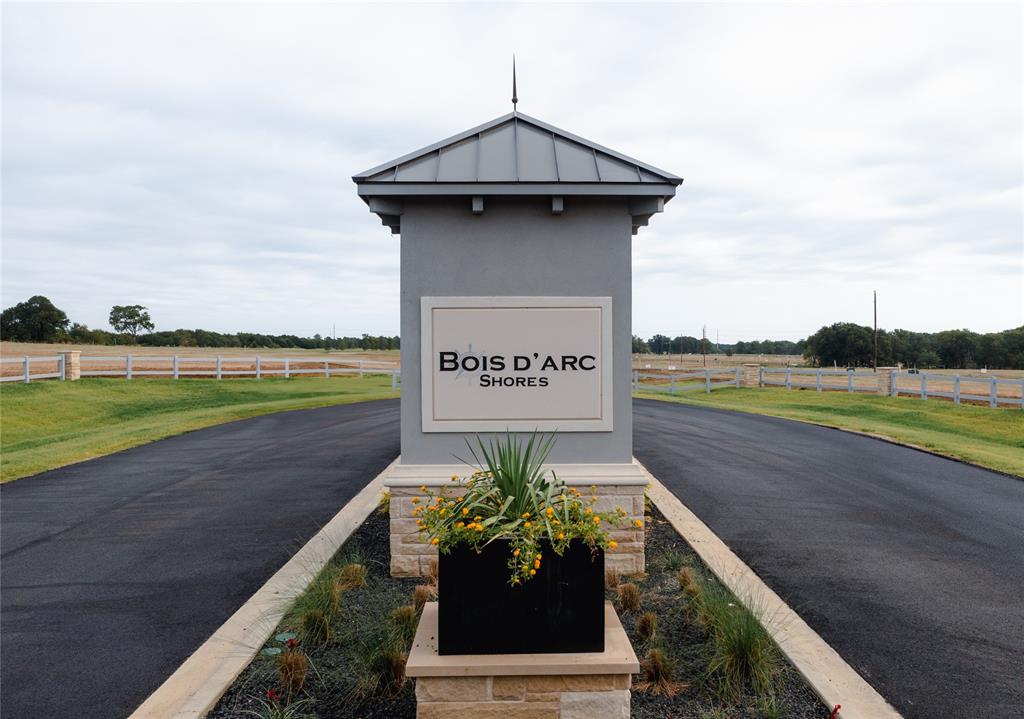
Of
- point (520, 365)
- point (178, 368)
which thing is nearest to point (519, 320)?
point (520, 365)

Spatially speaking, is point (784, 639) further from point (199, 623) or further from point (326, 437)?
point (326, 437)

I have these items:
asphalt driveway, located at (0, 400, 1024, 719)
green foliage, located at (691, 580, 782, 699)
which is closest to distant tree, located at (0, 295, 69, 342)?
asphalt driveway, located at (0, 400, 1024, 719)

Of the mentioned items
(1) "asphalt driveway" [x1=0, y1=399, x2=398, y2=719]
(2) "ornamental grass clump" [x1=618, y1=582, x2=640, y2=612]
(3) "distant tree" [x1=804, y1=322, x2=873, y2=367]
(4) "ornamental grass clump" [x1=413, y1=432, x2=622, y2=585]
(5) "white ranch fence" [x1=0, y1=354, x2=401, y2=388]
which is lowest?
(1) "asphalt driveway" [x1=0, y1=399, x2=398, y2=719]

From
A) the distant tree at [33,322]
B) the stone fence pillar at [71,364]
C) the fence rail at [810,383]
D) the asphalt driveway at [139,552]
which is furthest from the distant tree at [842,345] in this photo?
the distant tree at [33,322]

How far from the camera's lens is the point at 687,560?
602 centimetres

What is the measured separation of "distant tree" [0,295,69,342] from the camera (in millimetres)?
70625

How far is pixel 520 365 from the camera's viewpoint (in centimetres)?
584

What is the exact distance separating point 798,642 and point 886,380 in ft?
89.8

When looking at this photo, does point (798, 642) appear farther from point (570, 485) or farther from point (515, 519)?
point (515, 519)

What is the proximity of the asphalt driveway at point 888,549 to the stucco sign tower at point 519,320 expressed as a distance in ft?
6.54

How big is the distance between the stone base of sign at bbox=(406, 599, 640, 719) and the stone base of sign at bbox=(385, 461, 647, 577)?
2366 millimetres

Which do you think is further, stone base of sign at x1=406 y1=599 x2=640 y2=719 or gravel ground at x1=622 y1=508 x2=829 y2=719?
gravel ground at x1=622 y1=508 x2=829 y2=719

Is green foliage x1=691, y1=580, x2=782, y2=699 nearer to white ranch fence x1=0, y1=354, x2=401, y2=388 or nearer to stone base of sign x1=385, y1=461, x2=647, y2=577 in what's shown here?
stone base of sign x1=385, y1=461, x2=647, y2=577

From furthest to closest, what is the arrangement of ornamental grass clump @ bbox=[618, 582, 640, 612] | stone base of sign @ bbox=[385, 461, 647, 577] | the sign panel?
the sign panel < stone base of sign @ bbox=[385, 461, 647, 577] < ornamental grass clump @ bbox=[618, 582, 640, 612]
